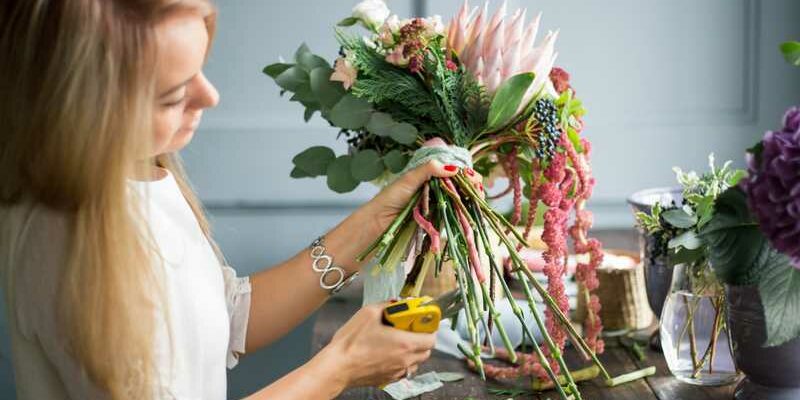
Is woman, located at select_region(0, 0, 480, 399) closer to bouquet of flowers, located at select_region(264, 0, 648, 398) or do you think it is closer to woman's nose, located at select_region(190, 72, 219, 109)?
woman's nose, located at select_region(190, 72, 219, 109)

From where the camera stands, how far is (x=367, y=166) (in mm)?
1491

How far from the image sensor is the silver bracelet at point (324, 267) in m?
1.50

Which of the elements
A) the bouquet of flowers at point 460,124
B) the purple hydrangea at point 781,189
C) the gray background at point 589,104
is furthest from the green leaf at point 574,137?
the gray background at point 589,104

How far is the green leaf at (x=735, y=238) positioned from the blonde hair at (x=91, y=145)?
2.02 feet

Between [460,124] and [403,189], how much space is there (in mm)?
119

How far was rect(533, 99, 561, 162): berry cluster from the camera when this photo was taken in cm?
139

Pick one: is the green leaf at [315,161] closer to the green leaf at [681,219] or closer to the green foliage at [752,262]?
the green leaf at [681,219]

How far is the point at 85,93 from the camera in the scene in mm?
1039

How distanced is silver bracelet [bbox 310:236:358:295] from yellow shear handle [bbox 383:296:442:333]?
24 cm

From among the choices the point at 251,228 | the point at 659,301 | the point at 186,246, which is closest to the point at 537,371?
the point at 659,301

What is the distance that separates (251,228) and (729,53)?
1.20 m

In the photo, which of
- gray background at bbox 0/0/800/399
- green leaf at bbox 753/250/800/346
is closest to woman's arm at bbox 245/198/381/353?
green leaf at bbox 753/250/800/346

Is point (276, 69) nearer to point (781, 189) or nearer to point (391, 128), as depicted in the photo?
point (391, 128)

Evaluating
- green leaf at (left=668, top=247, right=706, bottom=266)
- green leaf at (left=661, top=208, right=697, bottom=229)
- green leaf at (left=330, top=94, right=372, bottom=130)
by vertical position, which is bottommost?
green leaf at (left=668, top=247, right=706, bottom=266)
